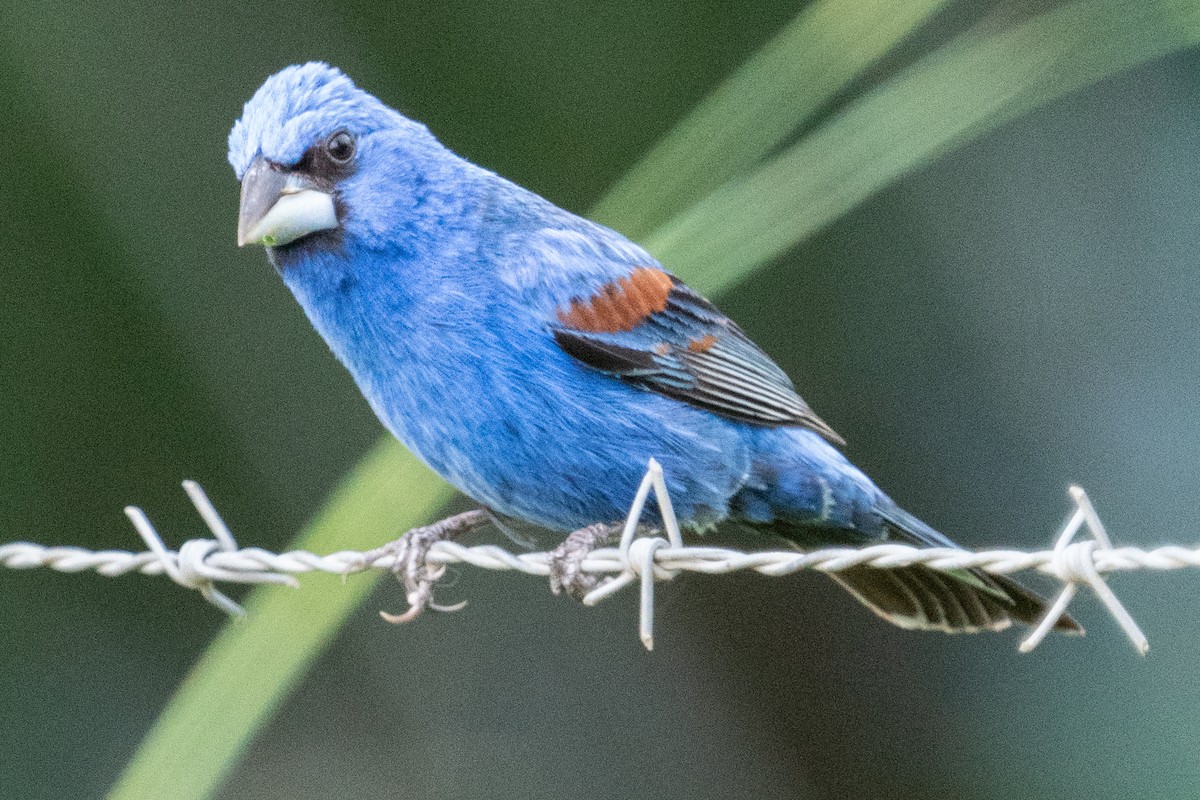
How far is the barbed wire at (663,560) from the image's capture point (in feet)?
4.24

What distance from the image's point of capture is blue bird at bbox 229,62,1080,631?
2111mm

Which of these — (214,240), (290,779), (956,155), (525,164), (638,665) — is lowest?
(638,665)

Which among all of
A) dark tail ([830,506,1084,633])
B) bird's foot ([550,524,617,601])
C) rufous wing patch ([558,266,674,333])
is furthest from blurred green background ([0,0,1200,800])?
bird's foot ([550,524,617,601])

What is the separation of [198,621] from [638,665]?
900 millimetres

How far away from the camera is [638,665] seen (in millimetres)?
2645

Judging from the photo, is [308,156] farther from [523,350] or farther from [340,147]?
[523,350]

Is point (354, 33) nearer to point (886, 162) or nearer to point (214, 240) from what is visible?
point (214, 240)

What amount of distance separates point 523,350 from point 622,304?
23 cm

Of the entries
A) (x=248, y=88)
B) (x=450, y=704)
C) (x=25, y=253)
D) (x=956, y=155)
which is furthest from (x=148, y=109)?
(x=956, y=155)

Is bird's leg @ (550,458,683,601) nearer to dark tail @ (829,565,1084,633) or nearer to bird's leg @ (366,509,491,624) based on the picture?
bird's leg @ (366,509,491,624)

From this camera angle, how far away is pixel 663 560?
1.61 metres

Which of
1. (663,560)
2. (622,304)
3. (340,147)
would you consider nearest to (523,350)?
(622,304)

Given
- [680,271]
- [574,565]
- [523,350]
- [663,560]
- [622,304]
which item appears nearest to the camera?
[663,560]

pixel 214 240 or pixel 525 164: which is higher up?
pixel 214 240
